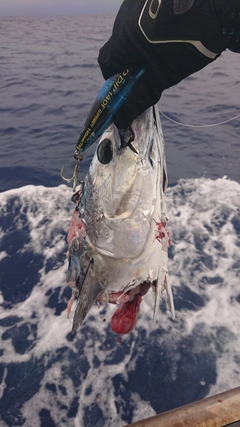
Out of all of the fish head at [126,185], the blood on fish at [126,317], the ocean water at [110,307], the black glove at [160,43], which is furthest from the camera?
the ocean water at [110,307]

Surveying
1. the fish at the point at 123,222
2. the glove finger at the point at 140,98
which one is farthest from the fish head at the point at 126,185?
the glove finger at the point at 140,98

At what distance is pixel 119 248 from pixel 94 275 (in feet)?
1.07

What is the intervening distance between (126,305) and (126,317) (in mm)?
93

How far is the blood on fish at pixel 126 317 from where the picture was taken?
2.72m

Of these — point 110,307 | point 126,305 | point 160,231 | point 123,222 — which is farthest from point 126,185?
point 110,307

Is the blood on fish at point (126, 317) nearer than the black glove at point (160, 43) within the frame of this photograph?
No

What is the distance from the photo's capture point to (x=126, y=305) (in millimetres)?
2799

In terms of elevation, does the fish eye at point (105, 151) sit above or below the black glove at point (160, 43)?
below

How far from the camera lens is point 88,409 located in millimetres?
4258

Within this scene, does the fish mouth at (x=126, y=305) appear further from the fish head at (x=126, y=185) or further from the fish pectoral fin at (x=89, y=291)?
the fish head at (x=126, y=185)

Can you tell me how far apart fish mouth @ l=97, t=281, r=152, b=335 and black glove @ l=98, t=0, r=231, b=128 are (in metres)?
1.26

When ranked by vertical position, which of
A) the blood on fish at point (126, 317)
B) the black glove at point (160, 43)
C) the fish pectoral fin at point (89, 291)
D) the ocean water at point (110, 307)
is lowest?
the ocean water at point (110, 307)

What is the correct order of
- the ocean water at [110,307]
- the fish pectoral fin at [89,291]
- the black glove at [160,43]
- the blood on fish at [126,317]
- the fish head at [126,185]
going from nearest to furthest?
the black glove at [160,43] < the fish head at [126,185] < the fish pectoral fin at [89,291] < the blood on fish at [126,317] < the ocean water at [110,307]

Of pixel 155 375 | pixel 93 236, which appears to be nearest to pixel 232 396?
pixel 93 236
